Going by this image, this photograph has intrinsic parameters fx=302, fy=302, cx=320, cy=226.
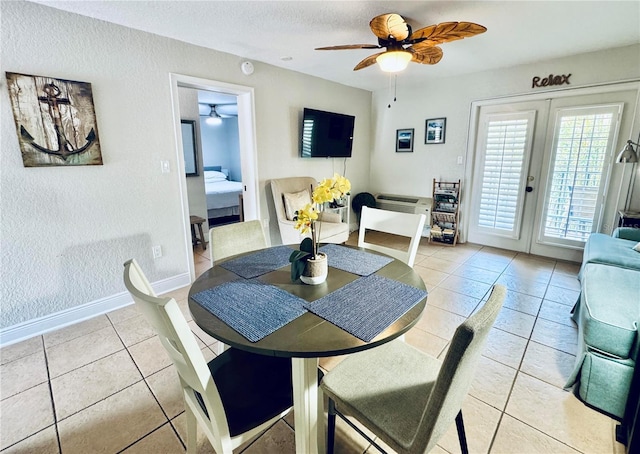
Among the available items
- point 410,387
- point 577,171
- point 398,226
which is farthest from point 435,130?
point 410,387

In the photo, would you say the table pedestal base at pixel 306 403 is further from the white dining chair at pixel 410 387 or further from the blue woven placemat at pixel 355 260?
the blue woven placemat at pixel 355 260

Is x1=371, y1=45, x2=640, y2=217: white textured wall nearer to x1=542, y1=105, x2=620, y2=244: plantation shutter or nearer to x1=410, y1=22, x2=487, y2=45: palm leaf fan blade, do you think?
x1=542, y1=105, x2=620, y2=244: plantation shutter

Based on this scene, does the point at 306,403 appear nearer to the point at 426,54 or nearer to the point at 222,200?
the point at 426,54

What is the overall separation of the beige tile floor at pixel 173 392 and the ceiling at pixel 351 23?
2.32 meters

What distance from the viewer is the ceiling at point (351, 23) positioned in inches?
84.0

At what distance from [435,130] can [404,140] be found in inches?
19.4

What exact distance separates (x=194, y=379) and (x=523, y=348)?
2152mm

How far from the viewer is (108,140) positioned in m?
2.45

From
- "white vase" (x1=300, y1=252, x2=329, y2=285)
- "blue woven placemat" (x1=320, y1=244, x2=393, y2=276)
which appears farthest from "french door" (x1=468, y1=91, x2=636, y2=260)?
"white vase" (x1=300, y1=252, x2=329, y2=285)

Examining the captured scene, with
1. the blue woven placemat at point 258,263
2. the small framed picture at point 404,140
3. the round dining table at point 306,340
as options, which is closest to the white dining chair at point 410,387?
the round dining table at point 306,340

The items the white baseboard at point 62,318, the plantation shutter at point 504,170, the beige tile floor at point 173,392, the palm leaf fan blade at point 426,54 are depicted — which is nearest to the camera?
the beige tile floor at point 173,392

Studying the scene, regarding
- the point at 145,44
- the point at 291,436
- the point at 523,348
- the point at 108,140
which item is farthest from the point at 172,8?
the point at 523,348

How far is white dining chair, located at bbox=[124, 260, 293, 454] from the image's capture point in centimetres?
83

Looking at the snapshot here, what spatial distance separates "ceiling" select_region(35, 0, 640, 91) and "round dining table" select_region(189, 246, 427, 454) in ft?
6.42
